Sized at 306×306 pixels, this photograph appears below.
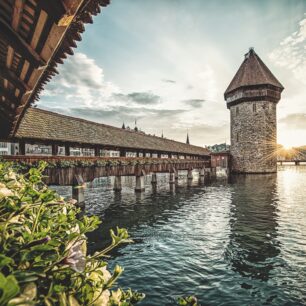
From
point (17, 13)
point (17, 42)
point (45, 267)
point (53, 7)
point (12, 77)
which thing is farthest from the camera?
point (12, 77)

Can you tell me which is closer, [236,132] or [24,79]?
[24,79]

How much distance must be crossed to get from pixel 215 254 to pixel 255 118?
123ft

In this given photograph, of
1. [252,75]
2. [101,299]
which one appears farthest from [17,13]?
[252,75]

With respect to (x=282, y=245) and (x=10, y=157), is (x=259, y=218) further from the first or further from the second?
(x=10, y=157)

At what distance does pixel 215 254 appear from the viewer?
748 centimetres

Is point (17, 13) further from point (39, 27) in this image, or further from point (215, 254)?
point (215, 254)

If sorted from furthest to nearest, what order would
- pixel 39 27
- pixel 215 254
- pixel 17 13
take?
pixel 215 254
pixel 39 27
pixel 17 13

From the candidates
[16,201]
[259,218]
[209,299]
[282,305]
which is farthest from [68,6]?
[259,218]

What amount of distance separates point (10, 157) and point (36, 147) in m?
5.17

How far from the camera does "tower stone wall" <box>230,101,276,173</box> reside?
132ft

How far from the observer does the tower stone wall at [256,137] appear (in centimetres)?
4016

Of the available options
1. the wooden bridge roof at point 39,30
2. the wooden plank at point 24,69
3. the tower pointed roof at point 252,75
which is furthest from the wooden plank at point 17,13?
the tower pointed roof at point 252,75

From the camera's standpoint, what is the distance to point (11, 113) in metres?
9.02

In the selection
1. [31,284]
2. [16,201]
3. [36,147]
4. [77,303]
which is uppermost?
[36,147]
